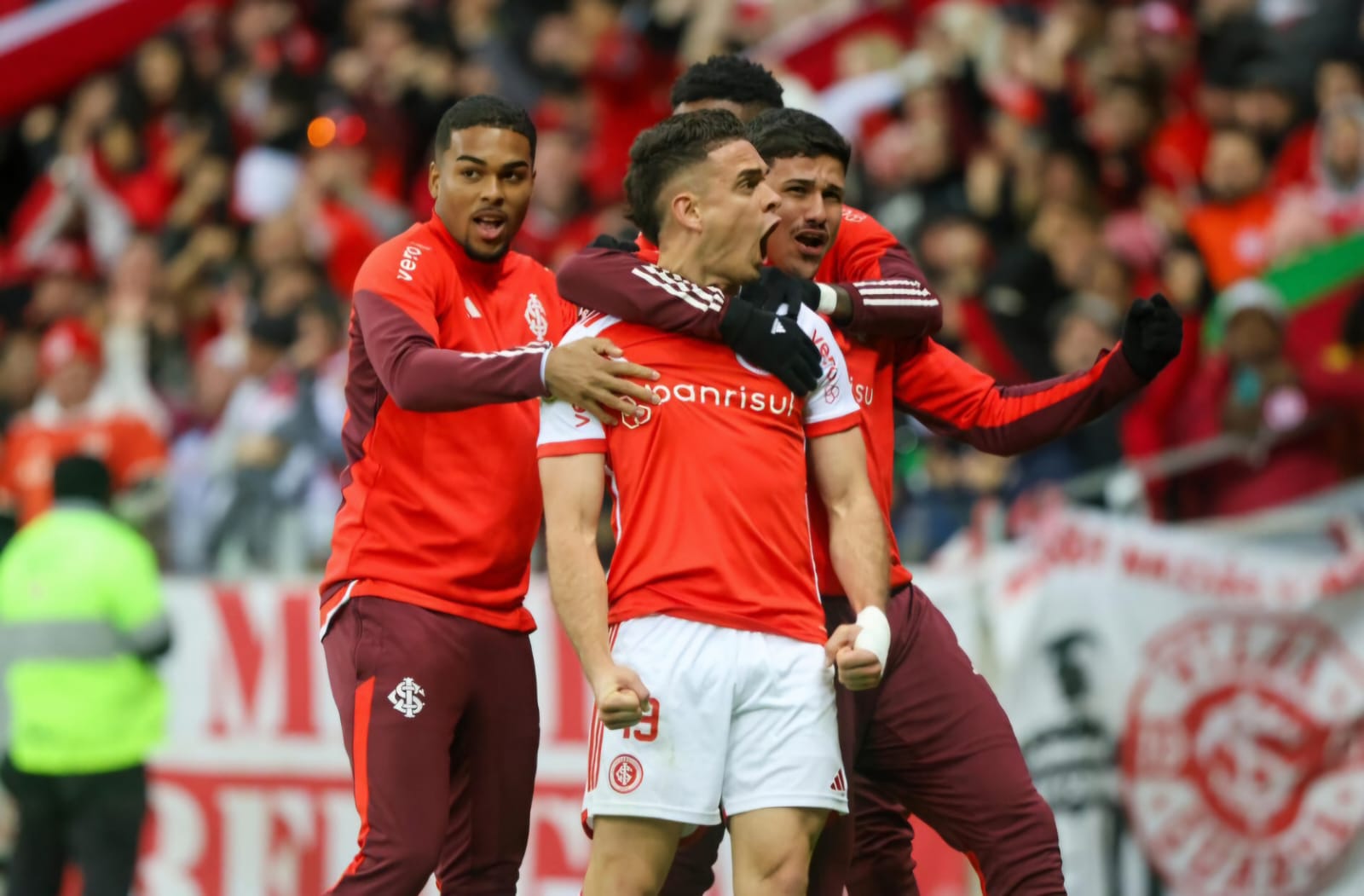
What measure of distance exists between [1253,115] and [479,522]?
6.33m

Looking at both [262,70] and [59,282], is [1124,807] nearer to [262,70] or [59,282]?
[59,282]

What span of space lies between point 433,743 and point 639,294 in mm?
1436

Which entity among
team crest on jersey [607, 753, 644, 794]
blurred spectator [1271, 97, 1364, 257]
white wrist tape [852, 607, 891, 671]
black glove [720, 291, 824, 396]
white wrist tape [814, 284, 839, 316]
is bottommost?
team crest on jersey [607, 753, 644, 794]

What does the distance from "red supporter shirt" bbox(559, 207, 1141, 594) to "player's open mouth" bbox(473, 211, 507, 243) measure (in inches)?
23.9

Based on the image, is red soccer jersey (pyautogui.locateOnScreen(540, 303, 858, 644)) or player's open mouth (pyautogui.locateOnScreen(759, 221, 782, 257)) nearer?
red soccer jersey (pyautogui.locateOnScreen(540, 303, 858, 644))

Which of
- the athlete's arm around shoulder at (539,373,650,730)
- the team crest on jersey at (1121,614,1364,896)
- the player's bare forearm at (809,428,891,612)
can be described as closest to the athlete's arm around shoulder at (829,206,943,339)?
the player's bare forearm at (809,428,891,612)

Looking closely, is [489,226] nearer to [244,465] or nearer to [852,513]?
[852,513]

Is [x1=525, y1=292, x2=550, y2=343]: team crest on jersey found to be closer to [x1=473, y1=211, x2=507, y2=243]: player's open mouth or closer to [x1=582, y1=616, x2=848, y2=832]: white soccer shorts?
[x1=473, y1=211, x2=507, y2=243]: player's open mouth

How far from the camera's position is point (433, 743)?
17.3 feet

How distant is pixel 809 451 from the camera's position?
475 centimetres

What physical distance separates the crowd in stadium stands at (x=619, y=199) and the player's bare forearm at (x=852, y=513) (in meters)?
3.83

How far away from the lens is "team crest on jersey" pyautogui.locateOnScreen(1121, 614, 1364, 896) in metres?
7.43

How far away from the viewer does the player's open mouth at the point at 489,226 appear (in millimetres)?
5410

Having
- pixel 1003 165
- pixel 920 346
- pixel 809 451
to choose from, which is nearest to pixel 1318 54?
pixel 1003 165
